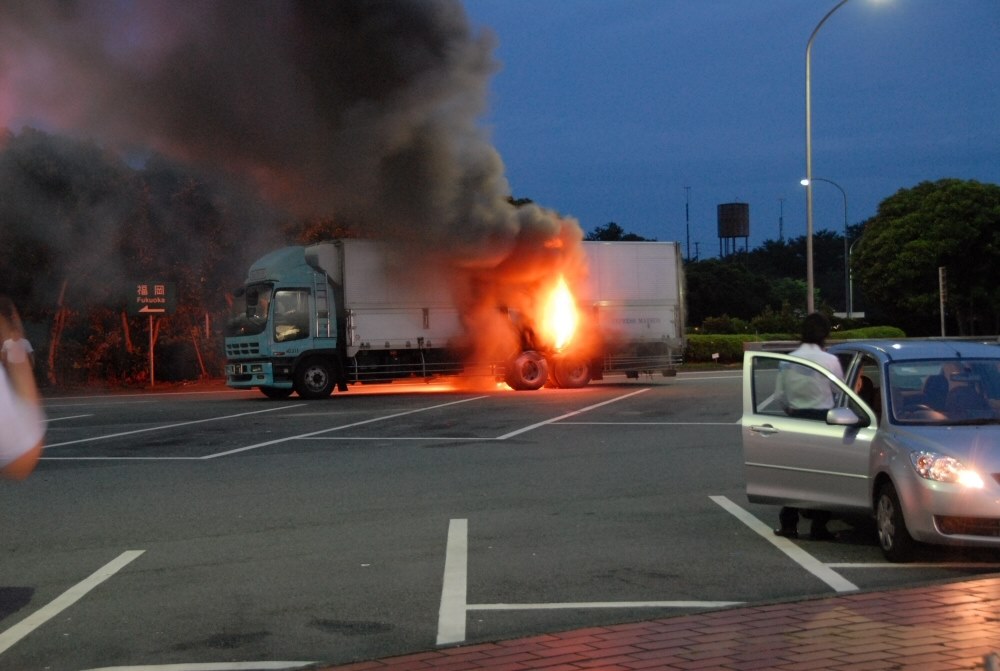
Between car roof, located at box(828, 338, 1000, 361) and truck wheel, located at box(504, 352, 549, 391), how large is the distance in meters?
21.1

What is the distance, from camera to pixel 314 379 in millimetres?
29250

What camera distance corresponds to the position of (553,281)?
31.1 metres

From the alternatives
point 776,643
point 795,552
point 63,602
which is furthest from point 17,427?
point 795,552

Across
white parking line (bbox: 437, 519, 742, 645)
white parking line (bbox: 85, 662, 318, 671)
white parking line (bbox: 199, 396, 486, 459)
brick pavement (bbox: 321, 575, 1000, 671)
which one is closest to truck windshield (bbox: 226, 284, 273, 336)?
white parking line (bbox: 199, 396, 486, 459)

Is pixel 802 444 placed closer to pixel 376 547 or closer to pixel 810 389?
pixel 810 389

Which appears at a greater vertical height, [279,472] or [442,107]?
[442,107]

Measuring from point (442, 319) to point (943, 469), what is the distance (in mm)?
23298

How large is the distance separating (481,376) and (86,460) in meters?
16.2

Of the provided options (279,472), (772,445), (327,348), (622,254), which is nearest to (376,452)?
(279,472)

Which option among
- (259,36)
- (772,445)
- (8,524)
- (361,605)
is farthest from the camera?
(259,36)

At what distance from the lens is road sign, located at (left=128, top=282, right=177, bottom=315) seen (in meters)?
34.8

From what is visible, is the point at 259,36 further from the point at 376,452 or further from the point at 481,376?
the point at 481,376

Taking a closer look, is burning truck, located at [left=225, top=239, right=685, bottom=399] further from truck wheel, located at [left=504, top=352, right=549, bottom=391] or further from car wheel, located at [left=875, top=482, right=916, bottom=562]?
car wheel, located at [left=875, top=482, right=916, bottom=562]

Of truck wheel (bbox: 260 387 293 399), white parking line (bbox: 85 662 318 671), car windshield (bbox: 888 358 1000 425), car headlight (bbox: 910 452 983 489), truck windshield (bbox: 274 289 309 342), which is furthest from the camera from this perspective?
truck wheel (bbox: 260 387 293 399)
